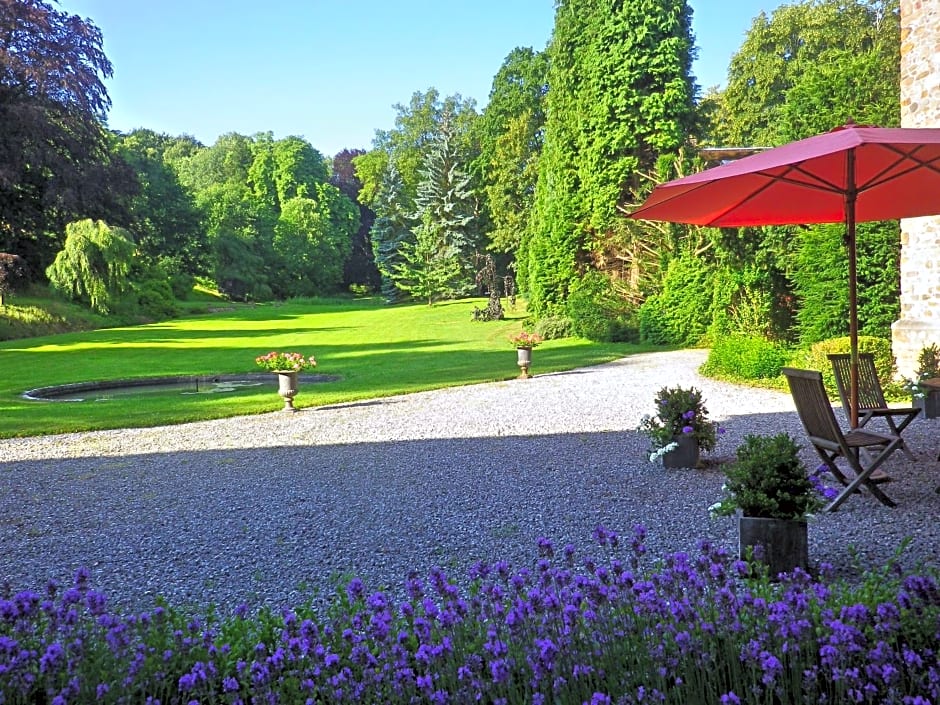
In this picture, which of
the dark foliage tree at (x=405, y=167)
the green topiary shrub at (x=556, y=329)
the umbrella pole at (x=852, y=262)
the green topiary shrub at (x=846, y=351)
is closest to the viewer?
the umbrella pole at (x=852, y=262)

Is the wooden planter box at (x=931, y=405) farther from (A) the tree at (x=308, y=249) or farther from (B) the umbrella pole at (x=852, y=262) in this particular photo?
(A) the tree at (x=308, y=249)

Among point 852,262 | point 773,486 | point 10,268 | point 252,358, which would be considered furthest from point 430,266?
point 773,486

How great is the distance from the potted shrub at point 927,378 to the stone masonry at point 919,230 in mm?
320

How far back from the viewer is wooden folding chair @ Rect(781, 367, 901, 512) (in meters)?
4.78

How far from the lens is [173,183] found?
4200 cm

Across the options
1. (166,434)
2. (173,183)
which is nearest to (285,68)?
(166,434)

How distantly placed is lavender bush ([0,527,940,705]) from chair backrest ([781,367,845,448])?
2330 mm

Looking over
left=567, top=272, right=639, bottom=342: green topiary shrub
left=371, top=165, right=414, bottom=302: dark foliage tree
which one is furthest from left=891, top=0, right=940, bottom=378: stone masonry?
left=371, top=165, right=414, bottom=302: dark foliage tree

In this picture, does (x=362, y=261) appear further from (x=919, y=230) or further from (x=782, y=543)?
(x=782, y=543)

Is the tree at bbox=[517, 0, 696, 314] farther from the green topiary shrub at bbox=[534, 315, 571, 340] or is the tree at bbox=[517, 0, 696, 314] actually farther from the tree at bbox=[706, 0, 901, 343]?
the tree at bbox=[706, 0, 901, 343]

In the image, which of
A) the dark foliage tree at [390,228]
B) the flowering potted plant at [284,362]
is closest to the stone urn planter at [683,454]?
the flowering potted plant at [284,362]

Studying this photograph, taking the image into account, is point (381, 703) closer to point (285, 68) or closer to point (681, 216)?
point (681, 216)

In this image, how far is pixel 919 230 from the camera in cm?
981

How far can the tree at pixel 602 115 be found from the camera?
63.6 ft
